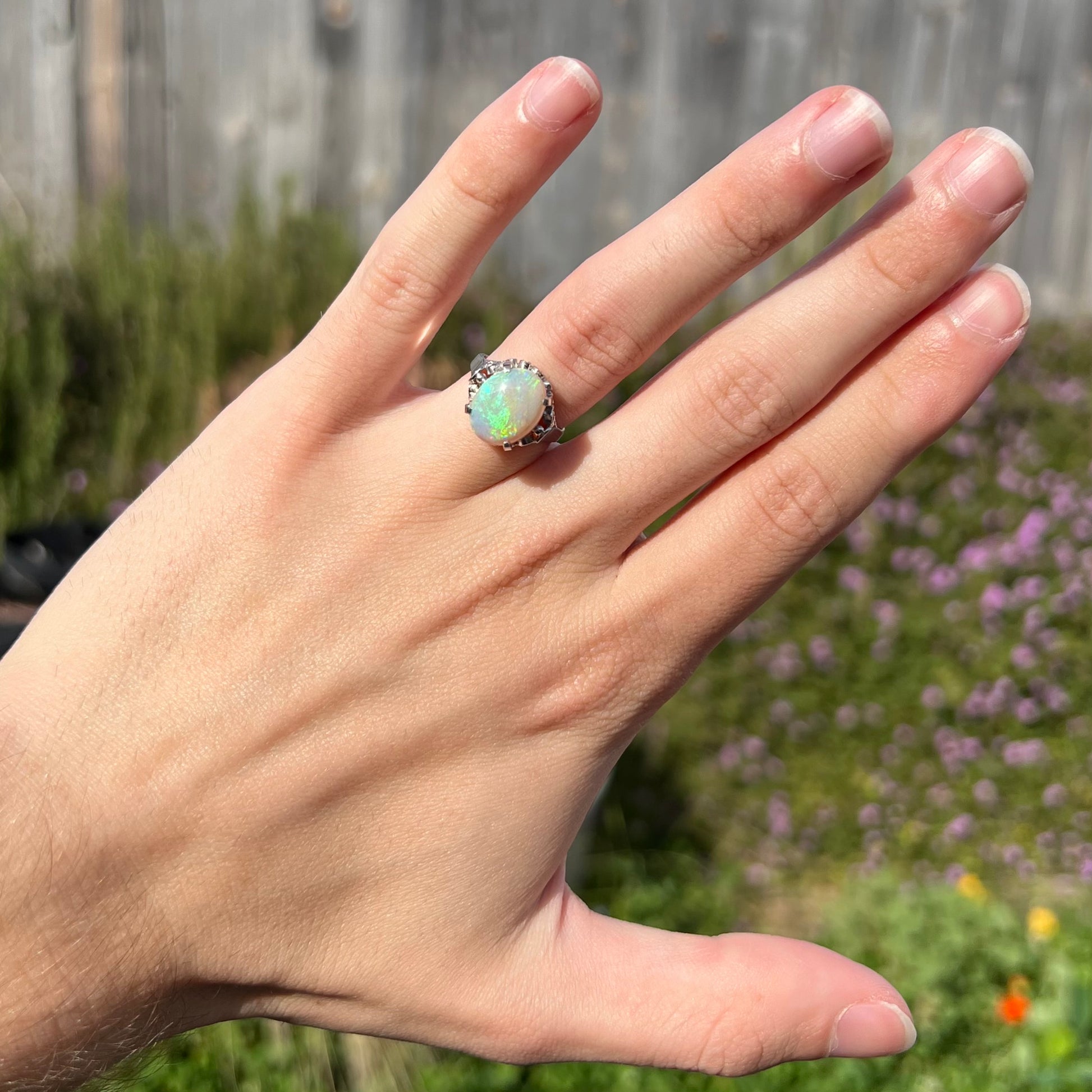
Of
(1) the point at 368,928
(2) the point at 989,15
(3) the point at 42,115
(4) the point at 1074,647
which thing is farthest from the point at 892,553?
(3) the point at 42,115

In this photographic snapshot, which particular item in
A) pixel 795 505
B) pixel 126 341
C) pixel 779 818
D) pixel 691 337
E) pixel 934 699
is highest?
pixel 795 505

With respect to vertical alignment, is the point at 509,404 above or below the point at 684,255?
below

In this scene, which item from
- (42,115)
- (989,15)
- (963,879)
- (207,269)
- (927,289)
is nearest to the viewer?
(927,289)

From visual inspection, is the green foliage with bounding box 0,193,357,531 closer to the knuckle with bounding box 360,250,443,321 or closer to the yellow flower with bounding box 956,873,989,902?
the knuckle with bounding box 360,250,443,321

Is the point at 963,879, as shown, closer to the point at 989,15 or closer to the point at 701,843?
the point at 701,843

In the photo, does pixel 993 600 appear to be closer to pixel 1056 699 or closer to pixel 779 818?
pixel 1056 699

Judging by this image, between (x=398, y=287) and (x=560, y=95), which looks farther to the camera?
(x=398, y=287)

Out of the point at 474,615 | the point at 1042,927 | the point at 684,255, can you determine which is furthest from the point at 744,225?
the point at 1042,927
